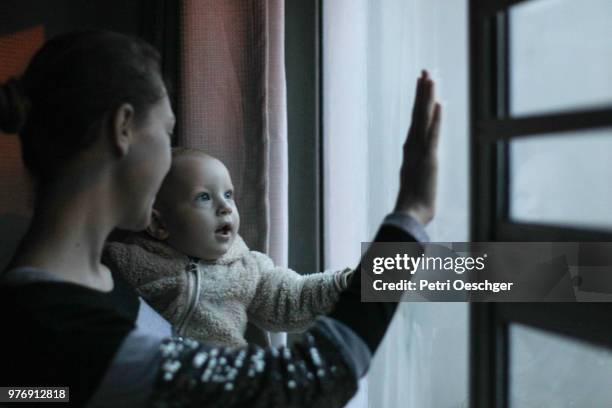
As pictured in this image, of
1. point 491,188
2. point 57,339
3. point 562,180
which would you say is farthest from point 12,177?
point 562,180

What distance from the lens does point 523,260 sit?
2.83ft

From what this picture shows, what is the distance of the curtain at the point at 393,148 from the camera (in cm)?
119

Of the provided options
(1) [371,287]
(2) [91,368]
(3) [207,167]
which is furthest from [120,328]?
(3) [207,167]

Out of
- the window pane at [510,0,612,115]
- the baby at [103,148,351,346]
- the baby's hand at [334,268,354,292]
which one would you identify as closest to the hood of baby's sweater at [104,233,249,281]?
the baby at [103,148,351,346]

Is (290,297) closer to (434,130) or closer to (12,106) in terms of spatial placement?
(434,130)

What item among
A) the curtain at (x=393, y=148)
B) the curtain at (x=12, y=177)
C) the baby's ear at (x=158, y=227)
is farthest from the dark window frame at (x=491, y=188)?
the curtain at (x=12, y=177)

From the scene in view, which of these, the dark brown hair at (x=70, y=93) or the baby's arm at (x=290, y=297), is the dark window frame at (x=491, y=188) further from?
the dark brown hair at (x=70, y=93)

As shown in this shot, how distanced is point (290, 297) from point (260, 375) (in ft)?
1.42

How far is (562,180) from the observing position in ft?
3.03

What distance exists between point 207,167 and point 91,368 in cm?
53

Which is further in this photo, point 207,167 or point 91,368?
point 207,167

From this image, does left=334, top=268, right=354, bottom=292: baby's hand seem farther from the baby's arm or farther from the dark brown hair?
the dark brown hair

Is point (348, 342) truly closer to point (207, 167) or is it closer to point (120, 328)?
point (120, 328)

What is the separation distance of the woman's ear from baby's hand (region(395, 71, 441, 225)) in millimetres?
362
